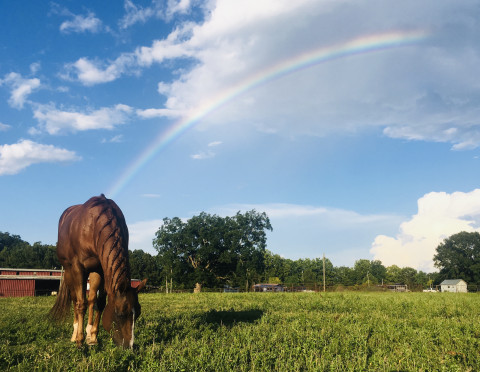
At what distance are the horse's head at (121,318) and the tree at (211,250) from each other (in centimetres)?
5557

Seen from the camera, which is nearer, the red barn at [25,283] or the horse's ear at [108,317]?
the horse's ear at [108,317]

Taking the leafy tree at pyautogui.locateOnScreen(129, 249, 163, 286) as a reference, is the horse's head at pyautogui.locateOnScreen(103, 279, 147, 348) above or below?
above

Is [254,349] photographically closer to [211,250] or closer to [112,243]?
[112,243]

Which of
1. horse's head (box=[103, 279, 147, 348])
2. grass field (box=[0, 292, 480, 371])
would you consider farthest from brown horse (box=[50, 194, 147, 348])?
grass field (box=[0, 292, 480, 371])

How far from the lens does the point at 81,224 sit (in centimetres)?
718

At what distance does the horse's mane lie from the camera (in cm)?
614

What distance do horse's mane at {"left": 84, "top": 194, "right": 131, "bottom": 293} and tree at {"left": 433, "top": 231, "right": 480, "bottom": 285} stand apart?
373 ft

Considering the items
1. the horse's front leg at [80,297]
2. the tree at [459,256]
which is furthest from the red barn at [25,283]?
the tree at [459,256]

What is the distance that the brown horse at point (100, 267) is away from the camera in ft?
19.5

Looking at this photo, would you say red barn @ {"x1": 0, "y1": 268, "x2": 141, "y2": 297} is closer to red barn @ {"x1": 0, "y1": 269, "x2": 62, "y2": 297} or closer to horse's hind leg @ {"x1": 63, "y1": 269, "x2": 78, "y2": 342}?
red barn @ {"x1": 0, "y1": 269, "x2": 62, "y2": 297}

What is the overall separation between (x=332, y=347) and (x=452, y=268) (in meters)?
115

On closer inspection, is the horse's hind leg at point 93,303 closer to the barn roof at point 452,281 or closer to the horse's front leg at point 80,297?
the horse's front leg at point 80,297

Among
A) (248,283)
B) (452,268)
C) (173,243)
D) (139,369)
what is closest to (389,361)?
(139,369)

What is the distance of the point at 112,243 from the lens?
21.5 ft
